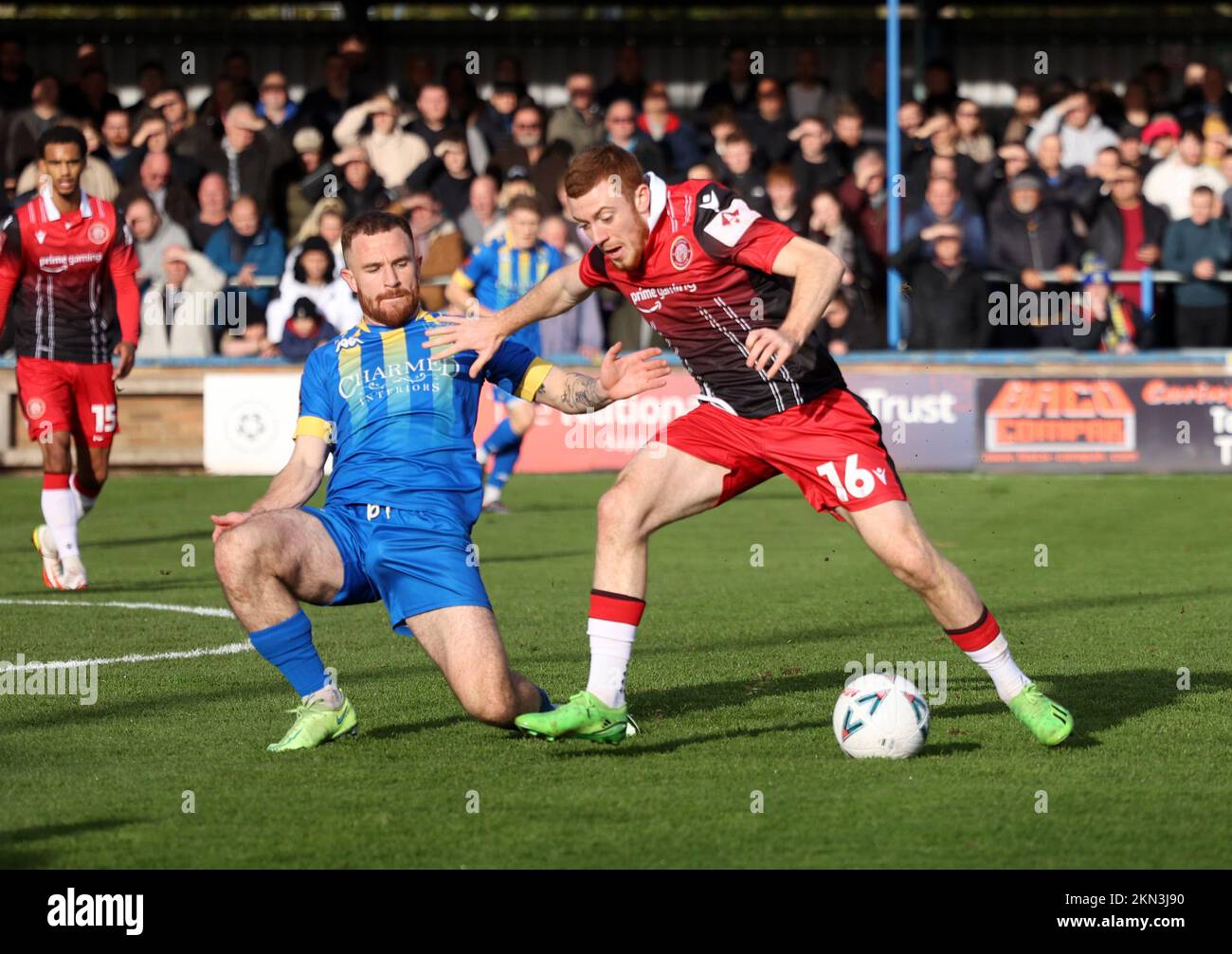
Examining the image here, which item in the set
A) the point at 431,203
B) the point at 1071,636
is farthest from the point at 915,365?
the point at 1071,636

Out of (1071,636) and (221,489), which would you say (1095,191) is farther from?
(1071,636)

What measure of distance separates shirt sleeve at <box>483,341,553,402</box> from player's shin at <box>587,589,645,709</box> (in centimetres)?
71

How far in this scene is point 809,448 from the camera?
635cm

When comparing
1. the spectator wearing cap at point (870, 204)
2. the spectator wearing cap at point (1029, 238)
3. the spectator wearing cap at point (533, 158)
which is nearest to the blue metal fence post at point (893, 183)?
the spectator wearing cap at point (870, 204)

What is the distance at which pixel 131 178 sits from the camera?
19.0m

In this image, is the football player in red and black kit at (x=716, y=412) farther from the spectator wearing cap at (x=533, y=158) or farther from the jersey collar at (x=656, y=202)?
the spectator wearing cap at (x=533, y=158)

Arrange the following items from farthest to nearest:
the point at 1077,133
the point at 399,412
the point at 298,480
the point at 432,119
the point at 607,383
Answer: the point at 1077,133 → the point at 432,119 → the point at 399,412 → the point at 298,480 → the point at 607,383

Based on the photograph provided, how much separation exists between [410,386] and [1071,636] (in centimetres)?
362

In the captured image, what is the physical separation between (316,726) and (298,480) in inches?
30.7

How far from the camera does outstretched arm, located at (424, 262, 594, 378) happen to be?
20.6ft

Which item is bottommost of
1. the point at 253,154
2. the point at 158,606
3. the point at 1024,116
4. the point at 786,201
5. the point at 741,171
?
the point at 158,606

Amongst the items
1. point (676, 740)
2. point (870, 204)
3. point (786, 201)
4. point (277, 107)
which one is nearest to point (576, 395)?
point (676, 740)

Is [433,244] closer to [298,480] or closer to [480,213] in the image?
[480,213]

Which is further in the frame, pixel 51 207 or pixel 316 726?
pixel 51 207
